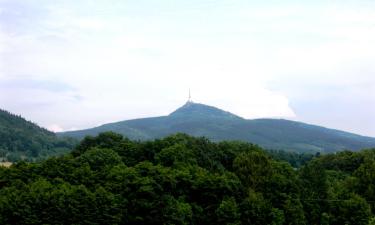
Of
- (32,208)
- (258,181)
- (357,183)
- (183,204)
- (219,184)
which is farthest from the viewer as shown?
(357,183)

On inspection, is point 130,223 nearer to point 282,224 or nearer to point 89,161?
point 89,161

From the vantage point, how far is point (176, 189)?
56469 millimetres

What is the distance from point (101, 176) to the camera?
56.6 meters

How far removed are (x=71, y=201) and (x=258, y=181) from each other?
21.3 meters

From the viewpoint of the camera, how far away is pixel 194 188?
56594mm

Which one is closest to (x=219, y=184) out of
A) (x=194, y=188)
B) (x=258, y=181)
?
(x=194, y=188)

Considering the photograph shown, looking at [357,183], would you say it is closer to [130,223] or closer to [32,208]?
[130,223]

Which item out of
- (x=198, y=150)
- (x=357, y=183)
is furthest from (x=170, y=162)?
(x=357, y=183)

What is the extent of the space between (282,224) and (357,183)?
14381 mm

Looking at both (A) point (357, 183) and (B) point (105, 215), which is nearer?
(B) point (105, 215)

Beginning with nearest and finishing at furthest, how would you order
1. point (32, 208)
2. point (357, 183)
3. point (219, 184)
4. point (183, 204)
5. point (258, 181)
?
point (32, 208)
point (183, 204)
point (219, 184)
point (258, 181)
point (357, 183)

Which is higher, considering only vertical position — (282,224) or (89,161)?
(89,161)

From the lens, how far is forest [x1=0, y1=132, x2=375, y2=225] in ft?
163

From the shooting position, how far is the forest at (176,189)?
1959 inches
